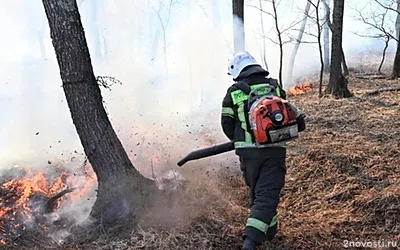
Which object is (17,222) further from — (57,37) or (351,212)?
(351,212)

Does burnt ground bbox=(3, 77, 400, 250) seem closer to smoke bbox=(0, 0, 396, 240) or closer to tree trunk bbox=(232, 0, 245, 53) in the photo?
smoke bbox=(0, 0, 396, 240)

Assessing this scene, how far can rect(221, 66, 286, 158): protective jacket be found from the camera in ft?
12.3

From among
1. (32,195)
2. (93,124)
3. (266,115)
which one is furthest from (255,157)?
(32,195)

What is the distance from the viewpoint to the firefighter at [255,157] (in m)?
3.64

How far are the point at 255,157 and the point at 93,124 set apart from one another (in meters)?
1.85

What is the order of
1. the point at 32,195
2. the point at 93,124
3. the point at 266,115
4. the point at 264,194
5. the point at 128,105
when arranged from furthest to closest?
the point at 128,105
the point at 32,195
the point at 93,124
the point at 264,194
the point at 266,115

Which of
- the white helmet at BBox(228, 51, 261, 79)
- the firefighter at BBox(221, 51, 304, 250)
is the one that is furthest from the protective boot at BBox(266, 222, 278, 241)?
the white helmet at BBox(228, 51, 261, 79)

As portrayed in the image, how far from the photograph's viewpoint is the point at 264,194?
371cm

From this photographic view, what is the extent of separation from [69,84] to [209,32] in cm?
1571

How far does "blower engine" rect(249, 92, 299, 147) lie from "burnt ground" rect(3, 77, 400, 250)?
3.26ft

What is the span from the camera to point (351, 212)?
4.22 m

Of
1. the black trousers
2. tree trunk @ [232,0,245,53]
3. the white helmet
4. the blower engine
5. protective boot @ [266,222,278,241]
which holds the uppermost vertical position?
tree trunk @ [232,0,245,53]

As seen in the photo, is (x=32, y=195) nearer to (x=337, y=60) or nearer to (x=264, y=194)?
(x=264, y=194)

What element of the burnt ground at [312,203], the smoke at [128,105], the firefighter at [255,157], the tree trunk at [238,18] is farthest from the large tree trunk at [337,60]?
the firefighter at [255,157]
